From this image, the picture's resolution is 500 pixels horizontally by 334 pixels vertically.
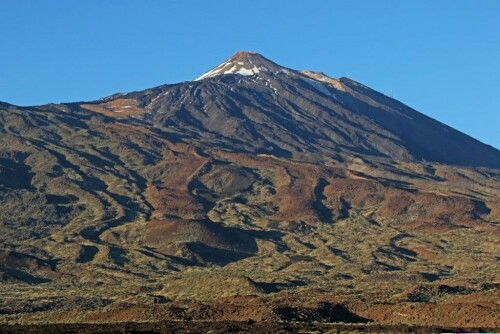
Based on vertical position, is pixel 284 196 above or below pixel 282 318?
above

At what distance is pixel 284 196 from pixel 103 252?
181ft

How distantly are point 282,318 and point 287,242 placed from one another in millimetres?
84149

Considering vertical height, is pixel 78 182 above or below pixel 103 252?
above

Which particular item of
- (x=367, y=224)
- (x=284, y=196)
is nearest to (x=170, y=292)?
(x=367, y=224)

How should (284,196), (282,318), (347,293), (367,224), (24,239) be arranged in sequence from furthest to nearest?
(284,196), (367,224), (24,239), (347,293), (282,318)

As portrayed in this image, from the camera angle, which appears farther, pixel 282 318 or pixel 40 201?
pixel 40 201

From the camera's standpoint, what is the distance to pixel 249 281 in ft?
333

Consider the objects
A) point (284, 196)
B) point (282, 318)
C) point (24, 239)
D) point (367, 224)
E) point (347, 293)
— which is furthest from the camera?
point (284, 196)

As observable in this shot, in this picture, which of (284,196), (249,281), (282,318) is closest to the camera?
(282,318)

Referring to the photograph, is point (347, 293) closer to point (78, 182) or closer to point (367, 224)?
point (367, 224)

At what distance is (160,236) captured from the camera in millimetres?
155250

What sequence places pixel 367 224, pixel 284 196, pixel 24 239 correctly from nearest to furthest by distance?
pixel 24 239 → pixel 367 224 → pixel 284 196

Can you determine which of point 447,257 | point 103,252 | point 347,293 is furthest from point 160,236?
point 347,293

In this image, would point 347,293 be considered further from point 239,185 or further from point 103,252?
point 239,185
